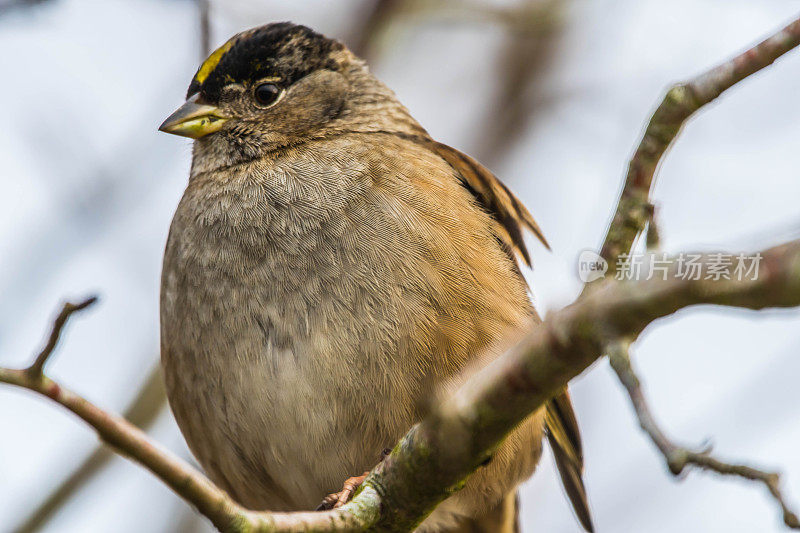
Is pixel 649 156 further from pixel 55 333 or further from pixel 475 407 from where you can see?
pixel 55 333

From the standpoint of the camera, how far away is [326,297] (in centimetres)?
409

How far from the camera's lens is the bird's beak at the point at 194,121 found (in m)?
5.03

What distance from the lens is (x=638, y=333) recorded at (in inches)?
91.3

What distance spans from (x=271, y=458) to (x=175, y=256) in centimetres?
111

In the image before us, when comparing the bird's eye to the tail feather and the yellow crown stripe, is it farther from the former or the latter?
the tail feather

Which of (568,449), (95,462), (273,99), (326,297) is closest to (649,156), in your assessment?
(326,297)

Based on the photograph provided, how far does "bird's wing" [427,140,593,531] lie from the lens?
480cm

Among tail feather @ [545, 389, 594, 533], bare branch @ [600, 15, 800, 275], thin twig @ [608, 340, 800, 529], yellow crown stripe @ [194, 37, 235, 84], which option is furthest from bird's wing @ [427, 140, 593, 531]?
thin twig @ [608, 340, 800, 529]

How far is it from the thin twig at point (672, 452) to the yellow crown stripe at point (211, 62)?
3.54 m

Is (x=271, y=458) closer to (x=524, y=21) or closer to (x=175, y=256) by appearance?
(x=175, y=256)

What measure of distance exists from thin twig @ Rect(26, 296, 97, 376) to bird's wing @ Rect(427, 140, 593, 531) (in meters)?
2.63

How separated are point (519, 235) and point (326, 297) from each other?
1.27 m

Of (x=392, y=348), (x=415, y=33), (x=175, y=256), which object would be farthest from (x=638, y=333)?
(x=415, y=33)

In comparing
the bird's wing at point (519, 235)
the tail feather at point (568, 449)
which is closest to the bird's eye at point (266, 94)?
the bird's wing at point (519, 235)
